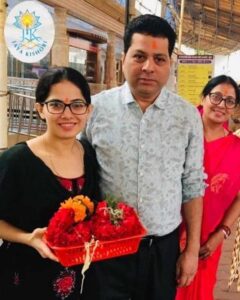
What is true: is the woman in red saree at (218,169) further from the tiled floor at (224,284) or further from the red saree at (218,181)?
the tiled floor at (224,284)

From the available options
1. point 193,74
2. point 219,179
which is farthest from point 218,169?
point 193,74

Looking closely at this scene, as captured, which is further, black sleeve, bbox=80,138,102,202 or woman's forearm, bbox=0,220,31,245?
black sleeve, bbox=80,138,102,202

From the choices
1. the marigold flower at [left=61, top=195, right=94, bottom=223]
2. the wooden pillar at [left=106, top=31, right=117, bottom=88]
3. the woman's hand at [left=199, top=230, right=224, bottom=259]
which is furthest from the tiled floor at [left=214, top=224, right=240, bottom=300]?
the wooden pillar at [left=106, top=31, right=117, bottom=88]

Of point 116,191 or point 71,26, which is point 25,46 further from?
point 71,26

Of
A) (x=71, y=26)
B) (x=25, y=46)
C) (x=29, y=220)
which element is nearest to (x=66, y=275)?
(x=29, y=220)

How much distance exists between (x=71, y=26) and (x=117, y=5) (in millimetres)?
2648

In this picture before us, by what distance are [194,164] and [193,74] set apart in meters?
3.75

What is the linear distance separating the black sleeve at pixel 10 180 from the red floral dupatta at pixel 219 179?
1147 millimetres

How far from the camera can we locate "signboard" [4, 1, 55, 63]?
412 cm

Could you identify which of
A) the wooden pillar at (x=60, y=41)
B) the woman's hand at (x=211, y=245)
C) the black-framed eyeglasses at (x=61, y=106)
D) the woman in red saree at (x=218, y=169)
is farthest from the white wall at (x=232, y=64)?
the black-framed eyeglasses at (x=61, y=106)

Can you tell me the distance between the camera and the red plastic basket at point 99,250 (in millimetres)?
1464

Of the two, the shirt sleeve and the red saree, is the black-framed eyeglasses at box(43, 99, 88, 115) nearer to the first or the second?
the shirt sleeve

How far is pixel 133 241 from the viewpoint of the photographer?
162 cm

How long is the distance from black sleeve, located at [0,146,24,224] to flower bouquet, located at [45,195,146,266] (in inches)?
8.4
